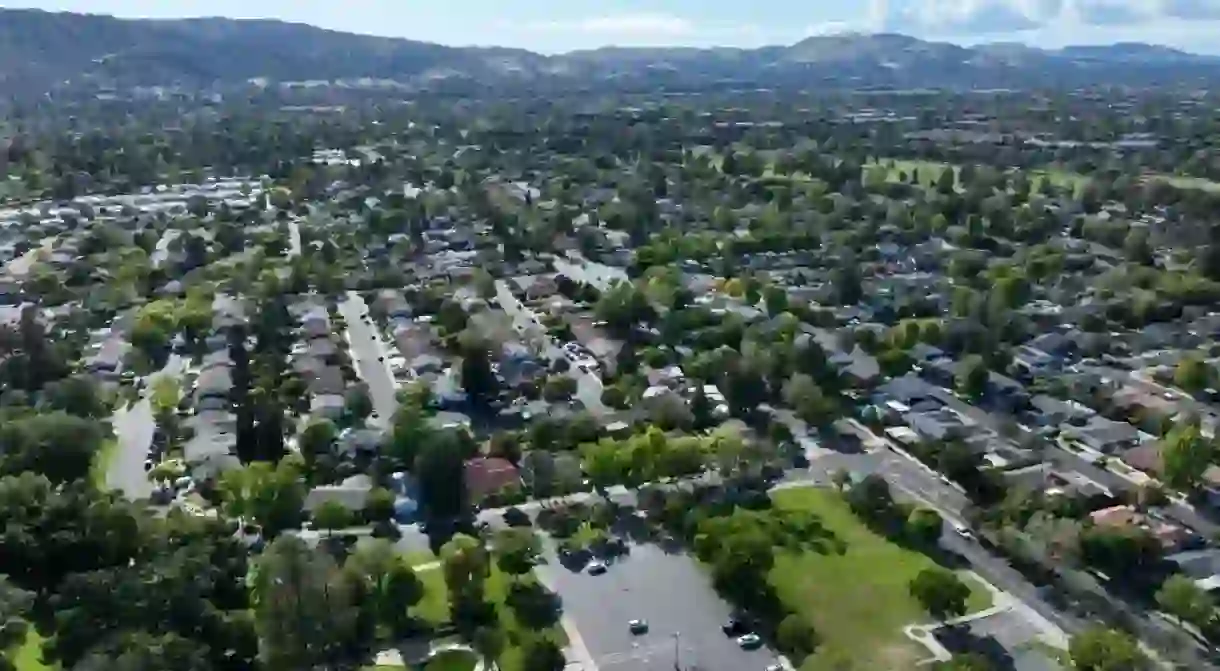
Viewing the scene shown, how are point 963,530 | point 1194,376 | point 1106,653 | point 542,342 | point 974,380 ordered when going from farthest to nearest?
point 542,342 < point 1194,376 < point 974,380 < point 963,530 < point 1106,653

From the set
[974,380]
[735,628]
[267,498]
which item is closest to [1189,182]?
[974,380]

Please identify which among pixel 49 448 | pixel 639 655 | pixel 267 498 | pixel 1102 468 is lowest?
pixel 639 655

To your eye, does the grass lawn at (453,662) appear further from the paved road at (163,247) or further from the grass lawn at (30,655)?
the paved road at (163,247)

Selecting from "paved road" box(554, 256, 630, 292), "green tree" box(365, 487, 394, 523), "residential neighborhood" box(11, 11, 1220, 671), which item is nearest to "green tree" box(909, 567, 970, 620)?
"residential neighborhood" box(11, 11, 1220, 671)

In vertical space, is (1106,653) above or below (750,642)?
above

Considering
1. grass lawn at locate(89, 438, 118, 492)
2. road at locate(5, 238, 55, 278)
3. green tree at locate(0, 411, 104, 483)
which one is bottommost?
grass lawn at locate(89, 438, 118, 492)

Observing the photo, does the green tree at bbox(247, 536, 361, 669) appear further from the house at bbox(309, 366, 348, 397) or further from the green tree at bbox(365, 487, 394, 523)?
the house at bbox(309, 366, 348, 397)

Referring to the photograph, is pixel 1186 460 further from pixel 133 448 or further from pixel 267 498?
pixel 133 448
